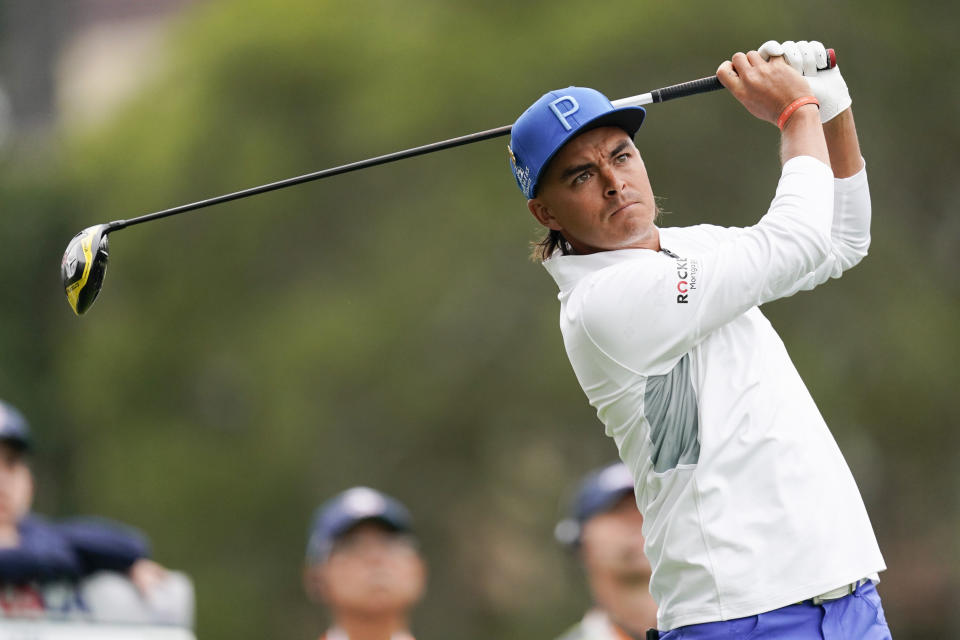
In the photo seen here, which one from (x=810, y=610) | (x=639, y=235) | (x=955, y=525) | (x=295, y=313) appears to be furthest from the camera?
(x=295, y=313)

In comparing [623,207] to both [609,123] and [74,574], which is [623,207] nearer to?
[609,123]

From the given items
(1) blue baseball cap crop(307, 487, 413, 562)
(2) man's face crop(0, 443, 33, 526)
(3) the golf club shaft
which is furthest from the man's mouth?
(2) man's face crop(0, 443, 33, 526)

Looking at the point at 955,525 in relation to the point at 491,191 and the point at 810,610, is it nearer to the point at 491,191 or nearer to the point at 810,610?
the point at 491,191

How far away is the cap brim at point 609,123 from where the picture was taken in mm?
3527

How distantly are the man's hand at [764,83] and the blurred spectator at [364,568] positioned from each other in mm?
3044

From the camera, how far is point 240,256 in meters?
15.9

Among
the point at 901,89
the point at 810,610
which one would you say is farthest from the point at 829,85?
the point at 901,89

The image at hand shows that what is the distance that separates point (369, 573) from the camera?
6.08 metres

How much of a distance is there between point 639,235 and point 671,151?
11146 millimetres

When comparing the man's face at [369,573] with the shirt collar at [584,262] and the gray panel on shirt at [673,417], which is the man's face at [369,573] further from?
the gray panel on shirt at [673,417]

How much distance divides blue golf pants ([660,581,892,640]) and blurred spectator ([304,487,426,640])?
9.05 ft

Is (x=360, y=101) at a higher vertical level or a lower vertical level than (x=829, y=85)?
higher

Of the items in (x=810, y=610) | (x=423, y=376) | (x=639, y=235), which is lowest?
(x=810, y=610)

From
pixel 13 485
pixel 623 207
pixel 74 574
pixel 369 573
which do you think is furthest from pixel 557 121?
pixel 13 485
